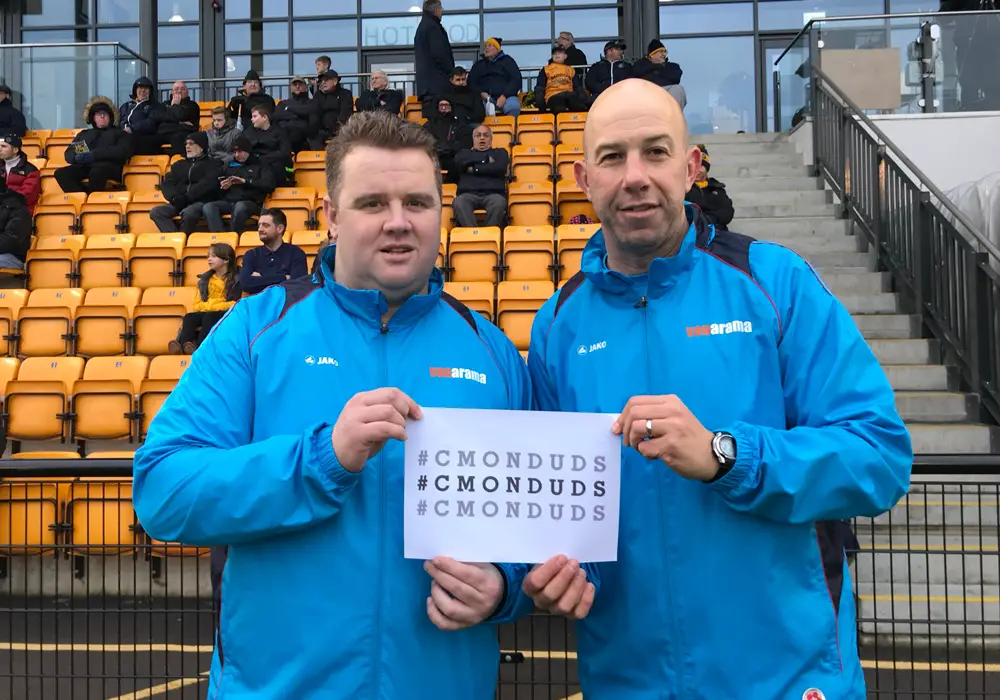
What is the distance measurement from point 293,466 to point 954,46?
11.0 m

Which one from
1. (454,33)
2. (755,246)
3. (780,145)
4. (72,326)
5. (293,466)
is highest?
(454,33)

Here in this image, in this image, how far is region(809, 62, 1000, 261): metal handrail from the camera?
21.7 feet

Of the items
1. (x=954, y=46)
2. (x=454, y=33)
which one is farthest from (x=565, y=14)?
(x=954, y=46)

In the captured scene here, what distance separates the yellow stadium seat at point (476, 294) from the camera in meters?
7.23

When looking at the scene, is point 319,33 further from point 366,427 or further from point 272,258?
point 366,427

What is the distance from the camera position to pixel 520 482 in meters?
1.64

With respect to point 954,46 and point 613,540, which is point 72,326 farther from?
point 954,46

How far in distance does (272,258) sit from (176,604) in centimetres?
467

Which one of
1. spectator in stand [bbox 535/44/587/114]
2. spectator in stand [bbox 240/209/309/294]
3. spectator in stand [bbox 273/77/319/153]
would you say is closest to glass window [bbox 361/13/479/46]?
spectator in stand [bbox 535/44/587/114]

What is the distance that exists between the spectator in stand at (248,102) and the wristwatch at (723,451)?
11.0 m

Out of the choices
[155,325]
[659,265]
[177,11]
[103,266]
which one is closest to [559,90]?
[103,266]

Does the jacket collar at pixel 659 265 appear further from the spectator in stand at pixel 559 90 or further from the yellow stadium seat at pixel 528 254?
the spectator in stand at pixel 559 90

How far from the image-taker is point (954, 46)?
401 inches

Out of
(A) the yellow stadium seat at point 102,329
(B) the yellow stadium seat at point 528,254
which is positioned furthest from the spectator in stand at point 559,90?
(A) the yellow stadium seat at point 102,329
